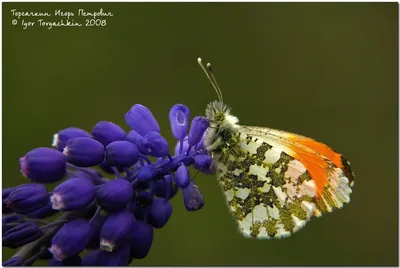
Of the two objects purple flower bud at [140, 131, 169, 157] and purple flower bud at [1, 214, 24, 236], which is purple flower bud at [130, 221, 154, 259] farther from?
purple flower bud at [1, 214, 24, 236]

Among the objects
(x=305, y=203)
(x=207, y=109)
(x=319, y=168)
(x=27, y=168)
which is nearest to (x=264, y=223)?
(x=305, y=203)

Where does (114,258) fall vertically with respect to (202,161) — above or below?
below

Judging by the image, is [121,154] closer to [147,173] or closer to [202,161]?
[147,173]

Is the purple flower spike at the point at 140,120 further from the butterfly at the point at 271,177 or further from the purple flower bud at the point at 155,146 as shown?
the butterfly at the point at 271,177

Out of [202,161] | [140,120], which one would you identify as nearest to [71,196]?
[140,120]

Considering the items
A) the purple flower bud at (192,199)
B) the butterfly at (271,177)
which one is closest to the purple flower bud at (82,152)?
the purple flower bud at (192,199)

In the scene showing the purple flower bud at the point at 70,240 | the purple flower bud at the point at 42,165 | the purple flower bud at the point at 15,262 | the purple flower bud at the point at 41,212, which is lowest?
the purple flower bud at the point at 15,262
